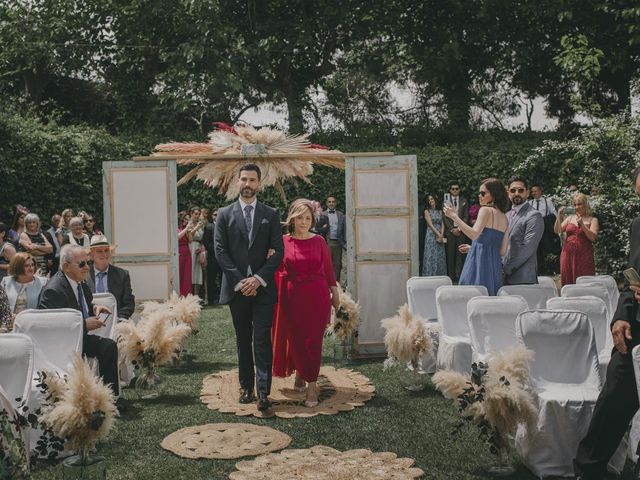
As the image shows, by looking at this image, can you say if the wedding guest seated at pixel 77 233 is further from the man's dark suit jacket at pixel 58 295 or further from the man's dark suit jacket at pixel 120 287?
the man's dark suit jacket at pixel 58 295

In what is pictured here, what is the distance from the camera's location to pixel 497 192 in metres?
7.49

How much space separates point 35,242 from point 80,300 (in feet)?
18.6

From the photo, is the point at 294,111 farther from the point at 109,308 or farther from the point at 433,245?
the point at 109,308

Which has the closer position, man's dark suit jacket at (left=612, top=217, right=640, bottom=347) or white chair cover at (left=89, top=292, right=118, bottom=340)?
man's dark suit jacket at (left=612, top=217, right=640, bottom=347)

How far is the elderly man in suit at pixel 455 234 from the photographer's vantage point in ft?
51.4

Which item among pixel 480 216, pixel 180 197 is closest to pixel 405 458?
pixel 480 216

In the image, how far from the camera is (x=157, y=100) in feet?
70.8

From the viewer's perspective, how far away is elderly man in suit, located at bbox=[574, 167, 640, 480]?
4492 mm

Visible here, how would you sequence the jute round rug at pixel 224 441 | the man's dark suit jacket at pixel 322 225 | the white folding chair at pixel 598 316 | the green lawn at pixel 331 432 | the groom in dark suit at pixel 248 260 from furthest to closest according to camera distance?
the man's dark suit jacket at pixel 322 225 < the groom in dark suit at pixel 248 260 < the white folding chair at pixel 598 316 < the jute round rug at pixel 224 441 < the green lawn at pixel 331 432

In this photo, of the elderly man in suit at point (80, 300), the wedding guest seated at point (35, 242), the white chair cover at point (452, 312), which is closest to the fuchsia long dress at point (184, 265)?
the wedding guest seated at point (35, 242)

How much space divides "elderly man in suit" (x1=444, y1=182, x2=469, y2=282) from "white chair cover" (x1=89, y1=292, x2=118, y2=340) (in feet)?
31.6

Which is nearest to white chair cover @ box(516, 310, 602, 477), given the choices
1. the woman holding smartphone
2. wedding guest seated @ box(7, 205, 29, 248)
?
the woman holding smartphone

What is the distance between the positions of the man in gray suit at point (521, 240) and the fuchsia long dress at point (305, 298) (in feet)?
6.22

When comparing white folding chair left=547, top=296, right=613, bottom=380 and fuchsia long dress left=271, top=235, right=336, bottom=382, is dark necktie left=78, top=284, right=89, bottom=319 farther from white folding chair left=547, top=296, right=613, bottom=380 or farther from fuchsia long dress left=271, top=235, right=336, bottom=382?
white folding chair left=547, top=296, right=613, bottom=380
